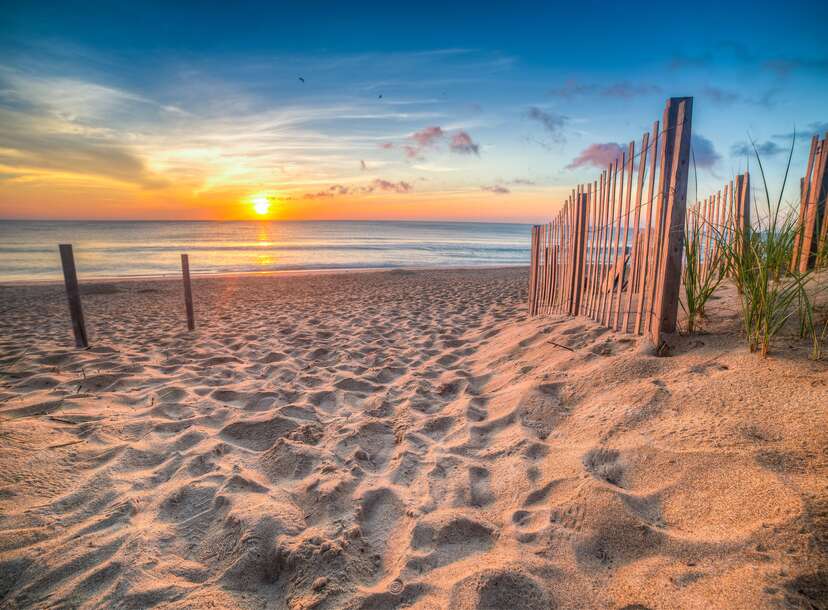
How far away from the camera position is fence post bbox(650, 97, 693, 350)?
110 inches

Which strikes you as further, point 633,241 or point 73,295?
point 73,295

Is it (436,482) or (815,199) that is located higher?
(815,199)

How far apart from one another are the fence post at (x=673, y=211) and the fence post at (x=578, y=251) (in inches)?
59.7

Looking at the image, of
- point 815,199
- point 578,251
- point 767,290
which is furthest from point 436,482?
point 815,199

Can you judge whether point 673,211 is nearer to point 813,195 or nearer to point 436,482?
point 436,482

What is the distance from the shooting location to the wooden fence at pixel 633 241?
287 cm

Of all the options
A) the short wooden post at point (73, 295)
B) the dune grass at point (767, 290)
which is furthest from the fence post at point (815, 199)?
the short wooden post at point (73, 295)

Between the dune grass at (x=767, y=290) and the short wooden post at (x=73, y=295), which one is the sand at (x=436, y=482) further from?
the short wooden post at (x=73, y=295)

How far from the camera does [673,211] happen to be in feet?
9.35

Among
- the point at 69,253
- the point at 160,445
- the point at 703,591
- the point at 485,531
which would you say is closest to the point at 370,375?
the point at 160,445

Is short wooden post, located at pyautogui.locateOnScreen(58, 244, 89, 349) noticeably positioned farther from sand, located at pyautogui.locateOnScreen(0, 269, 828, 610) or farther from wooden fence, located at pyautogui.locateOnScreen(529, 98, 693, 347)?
wooden fence, located at pyautogui.locateOnScreen(529, 98, 693, 347)

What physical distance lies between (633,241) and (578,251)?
1.04 meters

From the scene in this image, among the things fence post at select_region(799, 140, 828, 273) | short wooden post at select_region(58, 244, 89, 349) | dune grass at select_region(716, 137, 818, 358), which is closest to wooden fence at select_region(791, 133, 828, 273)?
fence post at select_region(799, 140, 828, 273)

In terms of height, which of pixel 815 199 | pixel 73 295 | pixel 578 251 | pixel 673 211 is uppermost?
pixel 815 199
